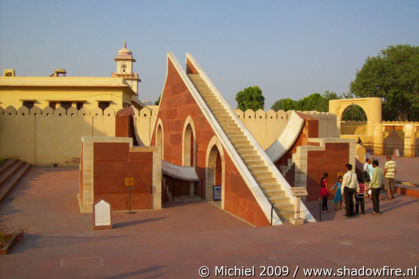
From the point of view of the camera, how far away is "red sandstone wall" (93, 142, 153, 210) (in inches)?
397

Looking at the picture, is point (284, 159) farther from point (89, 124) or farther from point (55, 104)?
point (55, 104)

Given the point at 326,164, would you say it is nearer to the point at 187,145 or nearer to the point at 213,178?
the point at 213,178

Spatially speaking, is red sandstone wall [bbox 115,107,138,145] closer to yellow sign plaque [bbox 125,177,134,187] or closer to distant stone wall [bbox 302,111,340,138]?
yellow sign plaque [bbox 125,177,134,187]

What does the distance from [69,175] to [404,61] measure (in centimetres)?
3943

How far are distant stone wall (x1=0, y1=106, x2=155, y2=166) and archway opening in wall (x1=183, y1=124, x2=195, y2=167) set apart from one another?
26.3 feet

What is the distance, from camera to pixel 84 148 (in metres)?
9.93

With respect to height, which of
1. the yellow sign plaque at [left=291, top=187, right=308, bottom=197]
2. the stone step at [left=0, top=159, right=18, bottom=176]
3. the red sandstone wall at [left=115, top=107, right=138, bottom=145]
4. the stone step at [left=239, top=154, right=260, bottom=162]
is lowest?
the stone step at [left=0, top=159, right=18, bottom=176]

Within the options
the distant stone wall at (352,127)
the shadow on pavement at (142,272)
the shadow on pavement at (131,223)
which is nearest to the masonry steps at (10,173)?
the shadow on pavement at (131,223)

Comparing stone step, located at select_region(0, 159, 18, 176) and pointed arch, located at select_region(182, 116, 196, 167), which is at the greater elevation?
pointed arch, located at select_region(182, 116, 196, 167)

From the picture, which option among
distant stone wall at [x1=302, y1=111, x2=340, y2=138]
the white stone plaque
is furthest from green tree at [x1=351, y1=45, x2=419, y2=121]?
the white stone plaque

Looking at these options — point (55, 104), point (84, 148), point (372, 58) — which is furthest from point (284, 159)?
point (372, 58)

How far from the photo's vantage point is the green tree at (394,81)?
4047 centimetres

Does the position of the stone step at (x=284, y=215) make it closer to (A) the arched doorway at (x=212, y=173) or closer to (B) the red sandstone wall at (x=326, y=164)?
(A) the arched doorway at (x=212, y=173)

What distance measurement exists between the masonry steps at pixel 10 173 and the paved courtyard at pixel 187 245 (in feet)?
8.91
